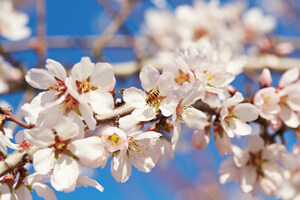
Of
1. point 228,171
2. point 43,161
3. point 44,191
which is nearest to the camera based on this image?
point 43,161

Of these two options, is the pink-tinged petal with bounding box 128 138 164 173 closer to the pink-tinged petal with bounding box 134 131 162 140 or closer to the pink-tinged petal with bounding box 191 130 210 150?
the pink-tinged petal with bounding box 134 131 162 140

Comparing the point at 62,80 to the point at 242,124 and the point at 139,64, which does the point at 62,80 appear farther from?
the point at 139,64

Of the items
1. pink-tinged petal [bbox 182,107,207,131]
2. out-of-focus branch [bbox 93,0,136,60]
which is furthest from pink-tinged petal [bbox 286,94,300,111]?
out-of-focus branch [bbox 93,0,136,60]

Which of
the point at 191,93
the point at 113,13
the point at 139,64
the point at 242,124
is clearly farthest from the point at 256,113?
the point at 113,13

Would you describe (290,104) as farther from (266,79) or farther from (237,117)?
(237,117)

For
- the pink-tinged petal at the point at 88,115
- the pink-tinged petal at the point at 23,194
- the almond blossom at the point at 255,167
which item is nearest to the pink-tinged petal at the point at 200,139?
the almond blossom at the point at 255,167

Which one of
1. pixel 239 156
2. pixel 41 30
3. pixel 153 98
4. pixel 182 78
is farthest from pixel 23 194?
pixel 41 30

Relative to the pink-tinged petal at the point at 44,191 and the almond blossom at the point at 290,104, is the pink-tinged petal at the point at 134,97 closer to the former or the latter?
the pink-tinged petal at the point at 44,191
